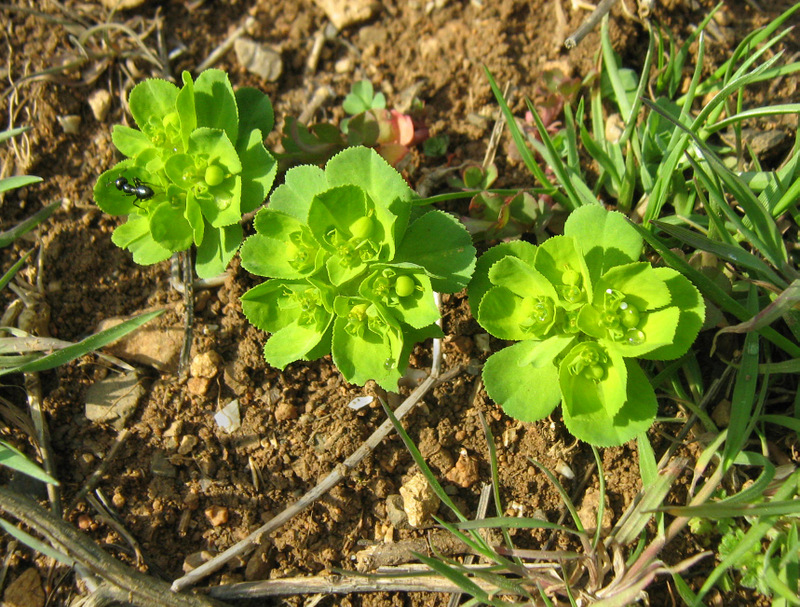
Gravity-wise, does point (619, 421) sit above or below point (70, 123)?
below

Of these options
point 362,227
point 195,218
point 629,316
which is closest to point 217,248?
point 195,218

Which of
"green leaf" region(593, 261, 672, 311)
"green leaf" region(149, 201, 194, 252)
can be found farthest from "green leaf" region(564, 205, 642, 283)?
"green leaf" region(149, 201, 194, 252)

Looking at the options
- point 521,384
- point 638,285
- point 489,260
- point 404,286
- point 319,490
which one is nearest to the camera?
point 638,285

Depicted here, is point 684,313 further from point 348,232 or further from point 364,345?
point 348,232

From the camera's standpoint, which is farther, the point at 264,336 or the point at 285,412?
the point at 264,336

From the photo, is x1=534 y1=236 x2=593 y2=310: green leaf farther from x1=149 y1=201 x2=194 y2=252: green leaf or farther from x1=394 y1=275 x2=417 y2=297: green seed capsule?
x1=149 y1=201 x2=194 y2=252: green leaf

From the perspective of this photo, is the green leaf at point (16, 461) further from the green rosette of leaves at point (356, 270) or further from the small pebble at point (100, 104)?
the small pebble at point (100, 104)

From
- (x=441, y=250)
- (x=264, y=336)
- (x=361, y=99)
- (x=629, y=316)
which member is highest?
(x=361, y=99)
